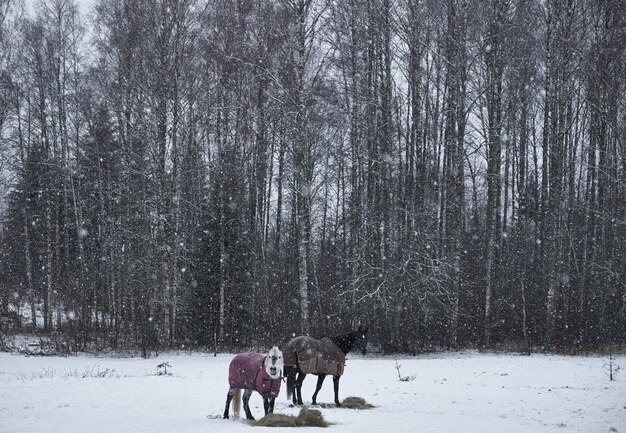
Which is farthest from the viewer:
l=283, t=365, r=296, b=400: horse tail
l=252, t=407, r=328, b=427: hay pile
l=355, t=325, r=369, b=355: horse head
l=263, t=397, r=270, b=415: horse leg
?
l=355, t=325, r=369, b=355: horse head

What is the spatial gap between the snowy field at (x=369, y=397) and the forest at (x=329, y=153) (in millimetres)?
3487

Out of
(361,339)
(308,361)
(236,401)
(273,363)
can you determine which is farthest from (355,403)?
(273,363)

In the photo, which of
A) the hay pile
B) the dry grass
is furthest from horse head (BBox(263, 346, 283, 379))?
the dry grass

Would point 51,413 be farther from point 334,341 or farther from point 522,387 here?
point 522,387

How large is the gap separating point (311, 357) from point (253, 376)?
6.64ft

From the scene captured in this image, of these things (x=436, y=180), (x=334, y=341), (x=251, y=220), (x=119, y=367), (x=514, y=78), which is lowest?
(x=119, y=367)

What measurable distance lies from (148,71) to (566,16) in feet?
51.7

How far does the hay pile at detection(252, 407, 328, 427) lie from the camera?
8.74 m

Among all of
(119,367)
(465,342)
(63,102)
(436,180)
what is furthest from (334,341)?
(63,102)

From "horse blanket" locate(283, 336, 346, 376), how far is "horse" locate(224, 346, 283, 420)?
1.58 meters

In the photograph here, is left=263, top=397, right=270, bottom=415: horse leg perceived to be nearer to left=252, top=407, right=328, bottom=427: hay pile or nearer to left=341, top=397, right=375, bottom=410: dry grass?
left=252, top=407, right=328, bottom=427: hay pile

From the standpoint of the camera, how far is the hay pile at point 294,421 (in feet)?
28.7

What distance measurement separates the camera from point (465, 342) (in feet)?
70.0

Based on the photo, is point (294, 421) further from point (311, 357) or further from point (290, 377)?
point (290, 377)
